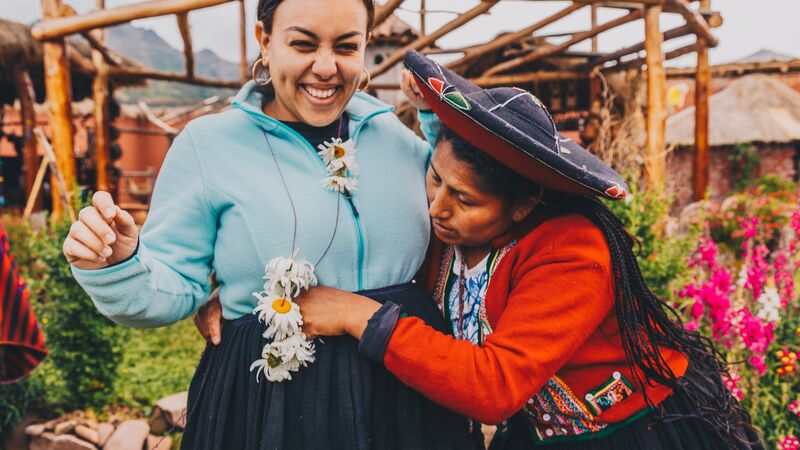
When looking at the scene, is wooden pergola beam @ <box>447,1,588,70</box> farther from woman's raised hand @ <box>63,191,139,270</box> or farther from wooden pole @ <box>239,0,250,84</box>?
woman's raised hand @ <box>63,191,139,270</box>

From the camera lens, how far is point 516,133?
1248mm

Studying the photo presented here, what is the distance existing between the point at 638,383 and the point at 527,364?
1.40 ft

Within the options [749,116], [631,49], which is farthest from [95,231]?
[749,116]

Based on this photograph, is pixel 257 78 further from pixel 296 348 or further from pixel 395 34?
pixel 395 34

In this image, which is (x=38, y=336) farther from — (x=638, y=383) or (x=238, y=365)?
(x=638, y=383)

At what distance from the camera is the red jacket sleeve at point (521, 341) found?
123 cm

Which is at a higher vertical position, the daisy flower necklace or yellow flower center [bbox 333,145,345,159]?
yellow flower center [bbox 333,145,345,159]

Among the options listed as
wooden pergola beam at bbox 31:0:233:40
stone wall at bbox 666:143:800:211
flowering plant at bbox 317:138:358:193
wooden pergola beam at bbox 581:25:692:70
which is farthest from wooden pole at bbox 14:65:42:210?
stone wall at bbox 666:143:800:211

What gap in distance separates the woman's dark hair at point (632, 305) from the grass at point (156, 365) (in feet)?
12.6

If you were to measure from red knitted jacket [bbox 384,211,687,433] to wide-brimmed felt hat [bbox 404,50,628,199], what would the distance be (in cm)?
15

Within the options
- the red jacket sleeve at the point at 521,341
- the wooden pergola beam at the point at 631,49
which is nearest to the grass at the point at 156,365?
the red jacket sleeve at the point at 521,341

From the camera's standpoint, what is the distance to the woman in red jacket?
1253 mm

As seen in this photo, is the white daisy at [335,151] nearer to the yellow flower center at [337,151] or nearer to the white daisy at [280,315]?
the yellow flower center at [337,151]

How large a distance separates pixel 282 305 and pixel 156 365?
4895 millimetres
